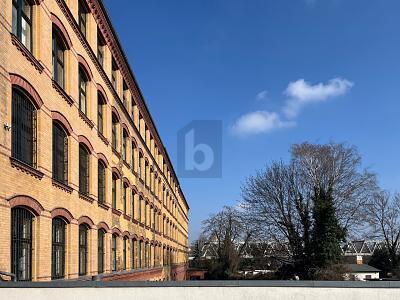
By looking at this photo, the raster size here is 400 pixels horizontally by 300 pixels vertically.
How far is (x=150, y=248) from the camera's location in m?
38.9

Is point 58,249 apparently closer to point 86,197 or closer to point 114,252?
point 86,197

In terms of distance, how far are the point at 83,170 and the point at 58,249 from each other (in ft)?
13.2

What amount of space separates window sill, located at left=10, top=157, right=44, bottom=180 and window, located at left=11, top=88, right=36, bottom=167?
27cm

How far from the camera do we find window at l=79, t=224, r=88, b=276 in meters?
18.3

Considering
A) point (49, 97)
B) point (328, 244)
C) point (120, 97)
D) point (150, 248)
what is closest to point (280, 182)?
point (328, 244)

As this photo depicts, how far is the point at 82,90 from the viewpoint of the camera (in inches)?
762

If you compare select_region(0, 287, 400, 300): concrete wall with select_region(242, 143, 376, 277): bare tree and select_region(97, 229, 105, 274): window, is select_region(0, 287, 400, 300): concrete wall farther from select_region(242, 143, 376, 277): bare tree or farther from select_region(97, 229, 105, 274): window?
select_region(242, 143, 376, 277): bare tree

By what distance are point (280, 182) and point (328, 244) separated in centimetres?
652

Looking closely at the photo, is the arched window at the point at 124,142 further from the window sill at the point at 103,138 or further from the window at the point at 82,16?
the window at the point at 82,16

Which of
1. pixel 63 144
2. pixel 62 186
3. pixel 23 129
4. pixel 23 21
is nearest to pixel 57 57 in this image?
pixel 23 21

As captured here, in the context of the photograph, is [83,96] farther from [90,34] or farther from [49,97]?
[49,97]

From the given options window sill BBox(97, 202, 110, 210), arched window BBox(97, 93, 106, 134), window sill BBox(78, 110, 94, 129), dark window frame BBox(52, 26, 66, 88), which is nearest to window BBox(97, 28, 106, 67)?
arched window BBox(97, 93, 106, 134)

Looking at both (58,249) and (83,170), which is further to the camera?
(83,170)

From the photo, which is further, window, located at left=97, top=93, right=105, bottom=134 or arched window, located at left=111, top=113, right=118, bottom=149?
arched window, located at left=111, top=113, right=118, bottom=149
